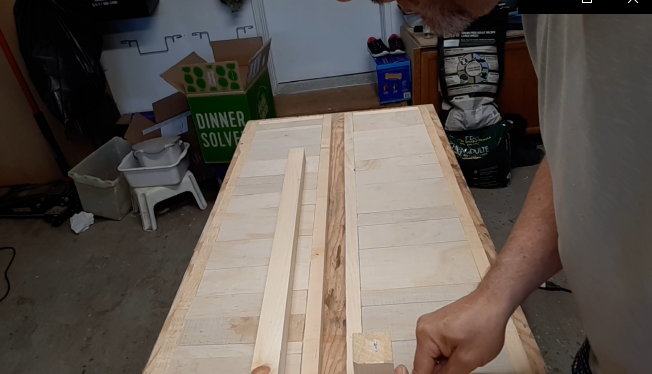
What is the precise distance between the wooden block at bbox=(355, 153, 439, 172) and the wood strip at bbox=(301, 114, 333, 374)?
101 mm

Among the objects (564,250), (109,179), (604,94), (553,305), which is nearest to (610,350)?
(564,250)

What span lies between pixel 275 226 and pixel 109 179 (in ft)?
6.58

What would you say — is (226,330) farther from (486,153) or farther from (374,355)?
(486,153)

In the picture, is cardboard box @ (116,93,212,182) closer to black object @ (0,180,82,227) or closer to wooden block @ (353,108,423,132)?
black object @ (0,180,82,227)

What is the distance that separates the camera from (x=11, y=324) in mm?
1989

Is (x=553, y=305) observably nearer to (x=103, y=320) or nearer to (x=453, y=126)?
(x=453, y=126)

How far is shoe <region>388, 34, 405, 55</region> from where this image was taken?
2.53 meters

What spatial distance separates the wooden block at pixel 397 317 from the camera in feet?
2.59

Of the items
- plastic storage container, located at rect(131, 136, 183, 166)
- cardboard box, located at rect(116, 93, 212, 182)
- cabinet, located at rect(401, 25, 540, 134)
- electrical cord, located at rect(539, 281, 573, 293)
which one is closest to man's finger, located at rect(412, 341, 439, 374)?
electrical cord, located at rect(539, 281, 573, 293)

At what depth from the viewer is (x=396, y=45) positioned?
101 inches

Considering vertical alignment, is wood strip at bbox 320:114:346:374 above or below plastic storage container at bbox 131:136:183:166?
above

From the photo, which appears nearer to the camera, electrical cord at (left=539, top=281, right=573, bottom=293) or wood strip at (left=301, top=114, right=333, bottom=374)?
wood strip at (left=301, top=114, right=333, bottom=374)

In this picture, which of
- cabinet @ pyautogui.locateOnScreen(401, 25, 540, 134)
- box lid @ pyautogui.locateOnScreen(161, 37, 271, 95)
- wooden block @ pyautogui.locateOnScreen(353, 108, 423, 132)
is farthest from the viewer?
cabinet @ pyautogui.locateOnScreen(401, 25, 540, 134)

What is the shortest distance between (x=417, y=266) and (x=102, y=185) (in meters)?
2.08
